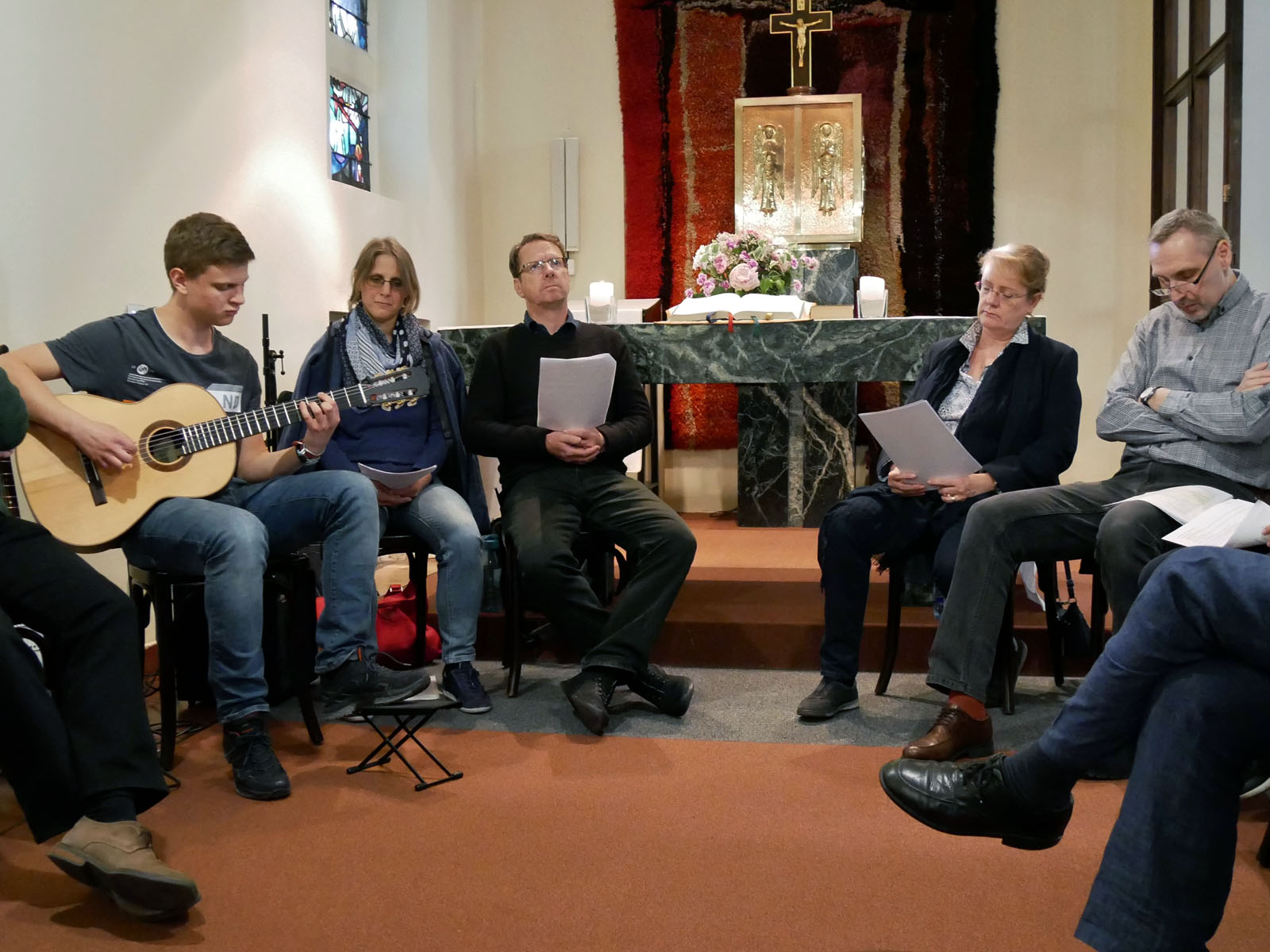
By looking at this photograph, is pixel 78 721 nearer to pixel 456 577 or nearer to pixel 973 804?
pixel 456 577

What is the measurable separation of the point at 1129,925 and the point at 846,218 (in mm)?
5715

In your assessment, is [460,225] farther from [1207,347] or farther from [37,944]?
[37,944]

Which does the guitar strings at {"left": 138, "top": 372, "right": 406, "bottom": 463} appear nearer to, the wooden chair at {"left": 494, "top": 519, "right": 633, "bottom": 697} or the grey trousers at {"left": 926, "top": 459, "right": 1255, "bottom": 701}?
the wooden chair at {"left": 494, "top": 519, "right": 633, "bottom": 697}

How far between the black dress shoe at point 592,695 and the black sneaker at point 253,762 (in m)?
0.73

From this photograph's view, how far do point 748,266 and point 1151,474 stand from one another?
2182 mm

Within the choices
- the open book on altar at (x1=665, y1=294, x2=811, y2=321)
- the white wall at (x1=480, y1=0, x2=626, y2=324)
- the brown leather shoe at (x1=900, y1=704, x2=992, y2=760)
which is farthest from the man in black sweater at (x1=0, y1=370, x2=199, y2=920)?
the white wall at (x1=480, y1=0, x2=626, y2=324)

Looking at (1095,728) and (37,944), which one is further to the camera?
(37,944)

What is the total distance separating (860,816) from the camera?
7.41ft

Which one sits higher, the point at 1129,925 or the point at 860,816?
the point at 1129,925

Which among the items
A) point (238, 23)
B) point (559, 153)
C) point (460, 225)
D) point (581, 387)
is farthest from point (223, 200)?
point (559, 153)

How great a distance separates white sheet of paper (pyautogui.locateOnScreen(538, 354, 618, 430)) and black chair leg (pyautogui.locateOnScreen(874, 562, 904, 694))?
0.95 m

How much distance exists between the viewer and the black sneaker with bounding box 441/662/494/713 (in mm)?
3004

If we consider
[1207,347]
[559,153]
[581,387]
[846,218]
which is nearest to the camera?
[1207,347]

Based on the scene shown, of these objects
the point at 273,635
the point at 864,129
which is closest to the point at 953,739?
the point at 273,635
